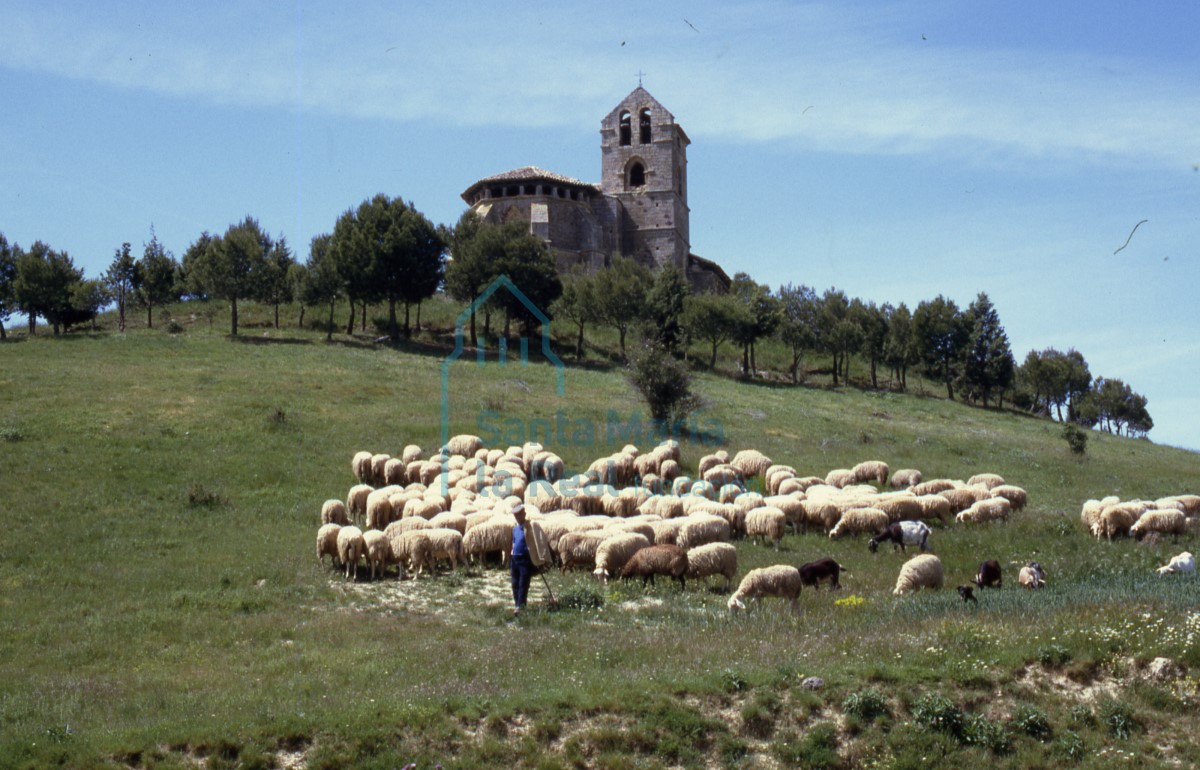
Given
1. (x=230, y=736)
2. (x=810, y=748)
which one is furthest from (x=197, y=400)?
(x=810, y=748)

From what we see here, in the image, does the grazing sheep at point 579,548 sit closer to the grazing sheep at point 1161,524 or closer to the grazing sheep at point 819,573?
the grazing sheep at point 819,573

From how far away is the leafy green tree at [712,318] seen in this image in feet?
207

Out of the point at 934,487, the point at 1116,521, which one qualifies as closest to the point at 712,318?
the point at 934,487

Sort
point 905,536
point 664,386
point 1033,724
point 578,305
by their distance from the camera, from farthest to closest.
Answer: point 578,305, point 664,386, point 905,536, point 1033,724

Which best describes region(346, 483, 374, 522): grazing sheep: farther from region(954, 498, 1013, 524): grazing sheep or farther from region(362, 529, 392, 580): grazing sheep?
region(954, 498, 1013, 524): grazing sheep

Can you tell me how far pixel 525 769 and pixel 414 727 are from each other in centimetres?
A: 130

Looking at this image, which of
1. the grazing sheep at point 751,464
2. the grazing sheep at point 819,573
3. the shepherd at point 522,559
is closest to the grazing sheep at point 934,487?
the grazing sheep at point 751,464

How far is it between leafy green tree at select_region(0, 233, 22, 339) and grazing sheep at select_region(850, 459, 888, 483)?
1840 inches

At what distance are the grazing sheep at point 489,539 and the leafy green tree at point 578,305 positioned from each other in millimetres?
40991

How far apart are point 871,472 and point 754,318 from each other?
3581 centimetres

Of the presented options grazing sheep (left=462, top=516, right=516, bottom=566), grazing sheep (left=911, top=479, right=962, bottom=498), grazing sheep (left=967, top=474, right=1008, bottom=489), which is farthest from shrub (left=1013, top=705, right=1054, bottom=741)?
grazing sheep (left=967, top=474, right=1008, bottom=489)

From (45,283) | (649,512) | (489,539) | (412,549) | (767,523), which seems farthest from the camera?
(45,283)

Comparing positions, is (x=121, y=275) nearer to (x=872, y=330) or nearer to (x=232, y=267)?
(x=232, y=267)

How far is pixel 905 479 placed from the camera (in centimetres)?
2866
